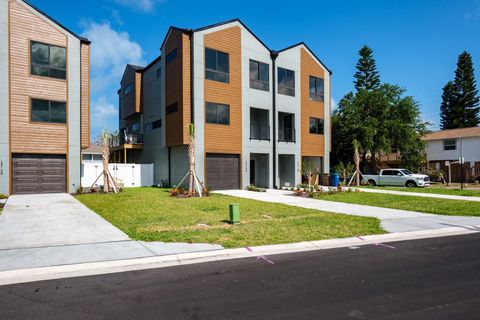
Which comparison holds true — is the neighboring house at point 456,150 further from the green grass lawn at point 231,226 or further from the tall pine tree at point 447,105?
the green grass lawn at point 231,226

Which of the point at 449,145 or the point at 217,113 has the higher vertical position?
the point at 217,113

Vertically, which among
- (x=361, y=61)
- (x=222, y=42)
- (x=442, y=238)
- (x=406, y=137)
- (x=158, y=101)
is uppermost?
(x=361, y=61)

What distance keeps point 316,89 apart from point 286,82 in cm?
364

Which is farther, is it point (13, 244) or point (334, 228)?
point (334, 228)

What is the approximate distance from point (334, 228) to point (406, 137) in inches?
1147

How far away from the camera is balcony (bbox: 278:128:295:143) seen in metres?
28.7

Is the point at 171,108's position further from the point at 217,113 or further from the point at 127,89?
the point at 127,89

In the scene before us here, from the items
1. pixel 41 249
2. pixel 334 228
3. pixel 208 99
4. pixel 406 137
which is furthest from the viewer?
pixel 406 137

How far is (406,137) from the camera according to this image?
35.2 metres

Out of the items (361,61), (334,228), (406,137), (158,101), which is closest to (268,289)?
(334,228)

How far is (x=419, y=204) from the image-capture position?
15.9m

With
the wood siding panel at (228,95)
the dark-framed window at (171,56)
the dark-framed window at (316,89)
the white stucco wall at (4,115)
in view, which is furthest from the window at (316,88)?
the white stucco wall at (4,115)

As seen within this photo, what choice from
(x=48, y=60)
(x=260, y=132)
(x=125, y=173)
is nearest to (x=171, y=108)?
(x=125, y=173)

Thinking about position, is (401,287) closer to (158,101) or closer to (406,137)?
(158,101)
